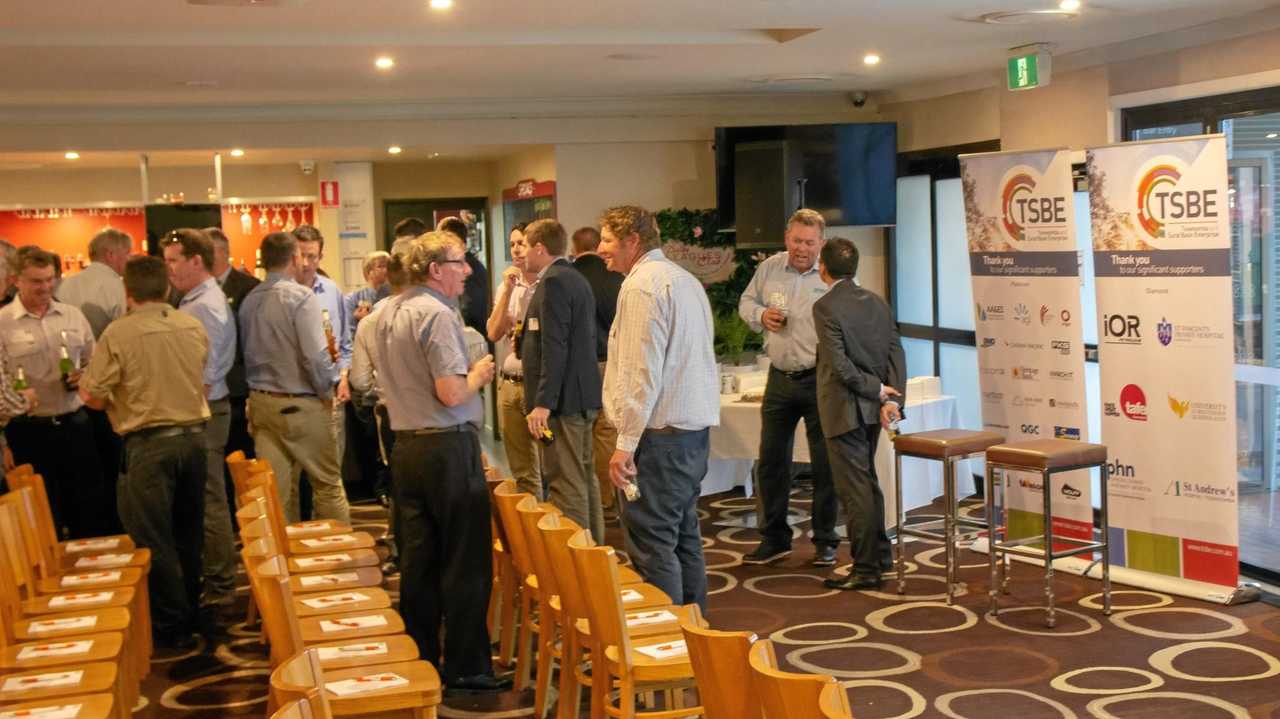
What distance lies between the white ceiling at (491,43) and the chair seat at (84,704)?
3402 mm

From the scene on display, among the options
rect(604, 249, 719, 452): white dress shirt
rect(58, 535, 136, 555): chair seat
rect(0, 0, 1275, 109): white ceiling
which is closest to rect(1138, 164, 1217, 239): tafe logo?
rect(0, 0, 1275, 109): white ceiling

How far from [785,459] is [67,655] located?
409cm

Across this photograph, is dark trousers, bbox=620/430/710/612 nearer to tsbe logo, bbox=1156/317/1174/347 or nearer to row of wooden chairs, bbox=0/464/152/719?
row of wooden chairs, bbox=0/464/152/719

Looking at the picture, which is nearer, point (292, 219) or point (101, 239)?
point (101, 239)

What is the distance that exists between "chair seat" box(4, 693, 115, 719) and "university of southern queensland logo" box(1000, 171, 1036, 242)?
5085mm

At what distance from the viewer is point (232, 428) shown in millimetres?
7832

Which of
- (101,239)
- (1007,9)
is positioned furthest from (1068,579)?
(101,239)

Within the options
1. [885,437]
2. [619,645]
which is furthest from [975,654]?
[619,645]

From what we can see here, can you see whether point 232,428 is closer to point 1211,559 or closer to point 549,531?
point 549,531

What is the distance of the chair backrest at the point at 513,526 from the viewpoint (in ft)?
16.0

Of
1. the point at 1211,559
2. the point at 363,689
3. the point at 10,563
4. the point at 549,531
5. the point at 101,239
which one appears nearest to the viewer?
the point at 363,689

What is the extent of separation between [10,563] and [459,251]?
1886 millimetres

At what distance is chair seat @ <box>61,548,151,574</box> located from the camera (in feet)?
17.8

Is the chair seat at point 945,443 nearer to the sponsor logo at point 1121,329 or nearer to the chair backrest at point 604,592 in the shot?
the sponsor logo at point 1121,329
